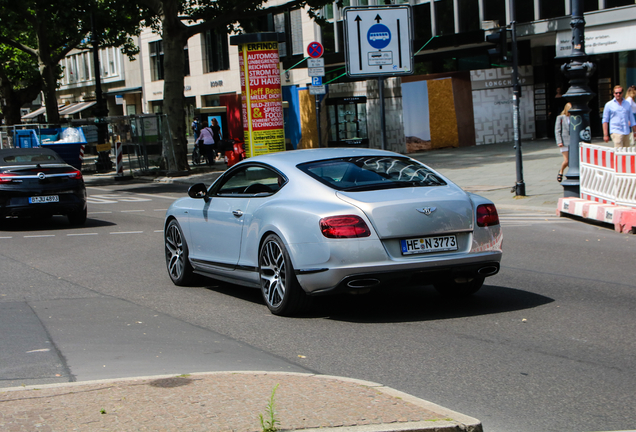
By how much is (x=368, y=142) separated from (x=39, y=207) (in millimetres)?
18324

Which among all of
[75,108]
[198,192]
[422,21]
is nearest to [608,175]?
[198,192]

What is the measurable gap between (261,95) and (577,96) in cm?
1293

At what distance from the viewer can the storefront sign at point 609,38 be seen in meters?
27.3

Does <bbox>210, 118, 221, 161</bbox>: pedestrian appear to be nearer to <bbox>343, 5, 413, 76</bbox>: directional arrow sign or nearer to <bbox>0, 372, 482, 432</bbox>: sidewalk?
<bbox>343, 5, 413, 76</bbox>: directional arrow sign

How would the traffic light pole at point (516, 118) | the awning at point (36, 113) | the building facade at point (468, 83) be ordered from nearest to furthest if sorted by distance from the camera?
1. the traffic light pole at point (516, 118)
2. the building facade at point (468, 83)
3. the awning at point (36, 113)

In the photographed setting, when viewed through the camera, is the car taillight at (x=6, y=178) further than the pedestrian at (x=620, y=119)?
No

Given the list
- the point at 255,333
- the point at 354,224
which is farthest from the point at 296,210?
the point at 255,333

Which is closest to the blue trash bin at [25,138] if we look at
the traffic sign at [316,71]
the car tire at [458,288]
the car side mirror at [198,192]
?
the traffic sign at [316,71]

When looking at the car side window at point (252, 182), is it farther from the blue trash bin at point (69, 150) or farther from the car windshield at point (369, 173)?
the blue trash bin at point (69, 150)

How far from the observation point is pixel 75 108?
72688mm

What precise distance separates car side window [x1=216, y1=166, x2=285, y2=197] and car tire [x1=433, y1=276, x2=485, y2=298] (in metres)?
1.75

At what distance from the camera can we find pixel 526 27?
1200 inches

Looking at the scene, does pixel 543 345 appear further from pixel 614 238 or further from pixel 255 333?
pixel 614 238

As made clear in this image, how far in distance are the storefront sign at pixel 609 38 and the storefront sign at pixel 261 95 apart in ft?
33.1
